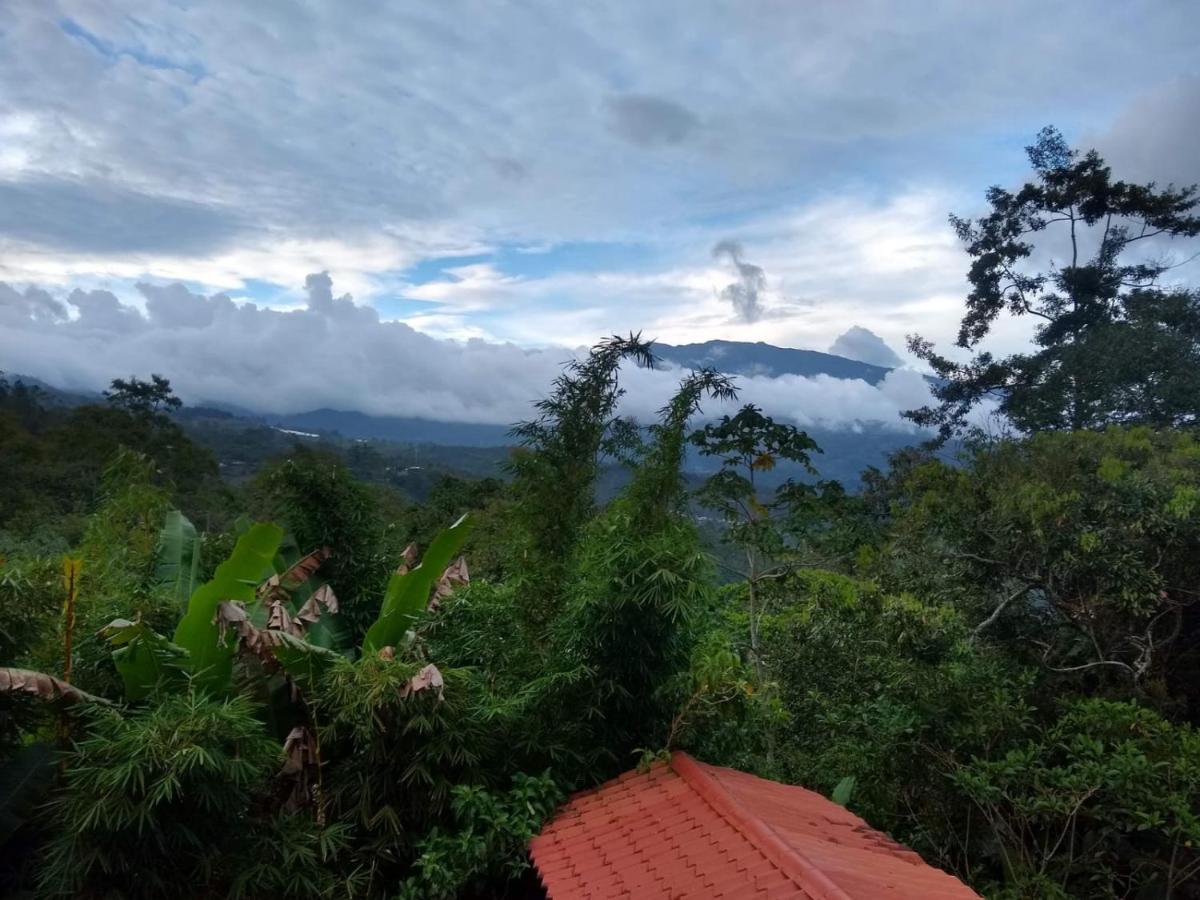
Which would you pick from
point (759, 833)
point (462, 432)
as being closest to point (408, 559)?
point (759, 833)

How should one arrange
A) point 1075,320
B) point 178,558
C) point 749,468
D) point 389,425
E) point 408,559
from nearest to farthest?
point 178,558 → point 408,559 → point 749,468 → point 1075,320 → point 389,425

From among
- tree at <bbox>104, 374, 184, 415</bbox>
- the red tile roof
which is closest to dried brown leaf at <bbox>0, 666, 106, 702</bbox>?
the red tile roof

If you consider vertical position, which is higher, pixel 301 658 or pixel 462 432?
pixel 301 658

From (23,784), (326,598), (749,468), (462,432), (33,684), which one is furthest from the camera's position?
(462,432)

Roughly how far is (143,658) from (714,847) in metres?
3.30

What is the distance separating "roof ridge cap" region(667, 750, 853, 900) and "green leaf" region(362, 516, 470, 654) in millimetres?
1918

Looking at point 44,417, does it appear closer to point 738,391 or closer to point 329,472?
point 329,472

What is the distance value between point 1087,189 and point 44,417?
36.0 metres

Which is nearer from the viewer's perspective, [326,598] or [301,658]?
[301,658]

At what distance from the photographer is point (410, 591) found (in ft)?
18.3

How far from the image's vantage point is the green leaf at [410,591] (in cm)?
556

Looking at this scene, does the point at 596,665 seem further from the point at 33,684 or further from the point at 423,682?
the point at 33,684

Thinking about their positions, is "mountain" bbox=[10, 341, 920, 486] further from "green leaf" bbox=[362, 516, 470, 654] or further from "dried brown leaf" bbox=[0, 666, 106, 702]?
"dried brown leaf" bbox=[0, 666, 106, 702]

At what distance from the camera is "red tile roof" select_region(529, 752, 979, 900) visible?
11.9 feet
